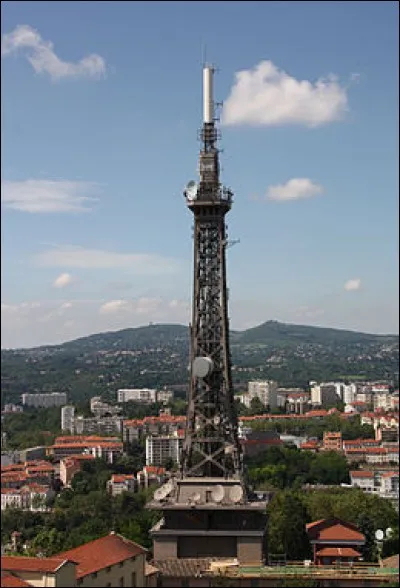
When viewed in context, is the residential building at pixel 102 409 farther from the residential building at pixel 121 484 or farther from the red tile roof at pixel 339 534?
the red tile roof at pixel 339 534

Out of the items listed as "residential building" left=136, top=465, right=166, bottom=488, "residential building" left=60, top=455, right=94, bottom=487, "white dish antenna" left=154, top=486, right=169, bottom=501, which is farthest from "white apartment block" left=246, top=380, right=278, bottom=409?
"white dish antenna" left=154, top=486, right=169, bottom=501

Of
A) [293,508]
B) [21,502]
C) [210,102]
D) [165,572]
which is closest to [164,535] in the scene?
[165,572]

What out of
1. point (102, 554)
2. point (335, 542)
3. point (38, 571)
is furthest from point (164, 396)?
point (38, 571)

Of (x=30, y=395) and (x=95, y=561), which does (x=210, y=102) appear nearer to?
(x=95, y=561)

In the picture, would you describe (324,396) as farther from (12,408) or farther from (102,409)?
(12,408)

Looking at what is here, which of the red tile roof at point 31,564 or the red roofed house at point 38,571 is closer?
the red roofed house at point 38,571

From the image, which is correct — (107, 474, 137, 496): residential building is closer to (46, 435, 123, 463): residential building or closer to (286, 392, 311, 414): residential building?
(46, 435, 123, 463): residential building

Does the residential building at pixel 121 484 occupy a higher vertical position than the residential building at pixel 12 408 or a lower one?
lower

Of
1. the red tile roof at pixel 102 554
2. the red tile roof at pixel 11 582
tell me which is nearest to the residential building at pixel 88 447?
the red tile roof at pixel 102 554
